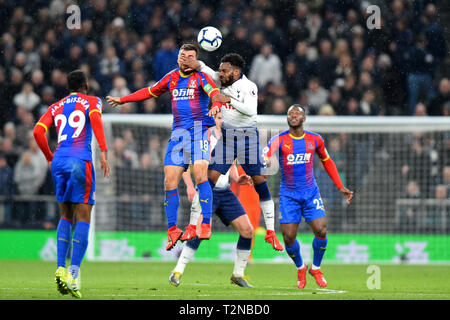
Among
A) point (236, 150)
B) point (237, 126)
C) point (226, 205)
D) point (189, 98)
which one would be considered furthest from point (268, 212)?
point (189, 98)

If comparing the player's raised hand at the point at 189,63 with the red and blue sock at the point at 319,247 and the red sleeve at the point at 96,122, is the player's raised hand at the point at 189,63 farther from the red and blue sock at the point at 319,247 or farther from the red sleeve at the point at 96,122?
the red and blue sock at the point at 319,247

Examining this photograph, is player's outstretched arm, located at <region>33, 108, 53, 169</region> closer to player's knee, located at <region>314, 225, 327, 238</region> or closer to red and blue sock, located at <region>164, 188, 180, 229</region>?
red and blue sock, located at <region>164, 188, 180, 229</region>

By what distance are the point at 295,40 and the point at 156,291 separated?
34.4 feet

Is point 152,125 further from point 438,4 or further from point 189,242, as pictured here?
point 438,4

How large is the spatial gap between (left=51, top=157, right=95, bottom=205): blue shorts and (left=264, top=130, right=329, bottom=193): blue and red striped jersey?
2632mm

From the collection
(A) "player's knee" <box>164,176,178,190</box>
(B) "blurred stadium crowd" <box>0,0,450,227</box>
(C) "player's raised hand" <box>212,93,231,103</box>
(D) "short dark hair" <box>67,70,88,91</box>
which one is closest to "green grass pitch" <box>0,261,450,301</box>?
(A) "player's knee" <box>164,176,178,190</box>

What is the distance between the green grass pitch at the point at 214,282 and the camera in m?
8.22

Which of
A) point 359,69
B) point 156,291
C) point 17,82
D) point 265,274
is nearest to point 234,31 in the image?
point 359,69

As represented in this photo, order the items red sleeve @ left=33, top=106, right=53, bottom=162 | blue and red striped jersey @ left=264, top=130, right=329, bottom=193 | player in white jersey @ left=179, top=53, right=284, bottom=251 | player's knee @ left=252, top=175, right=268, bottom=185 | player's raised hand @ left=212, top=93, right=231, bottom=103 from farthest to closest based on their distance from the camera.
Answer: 1. blue and red striped jersey @ left=264, top=130, right=329, bottom=193
2. player's knee @ left=252, top=175, right=268, bottom=185
3. player in white jersey @ left=179, top=53, right=284, bottom=251
4. player's raised hand @ left=212, top=93, right=231, bottom=103
5. red sleeve @ left=33, top=106, right=53, bottom=162

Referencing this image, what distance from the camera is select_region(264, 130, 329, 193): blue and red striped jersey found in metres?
10.1

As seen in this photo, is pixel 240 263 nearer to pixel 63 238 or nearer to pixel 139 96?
pixel 139 96

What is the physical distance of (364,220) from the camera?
52.4 feet

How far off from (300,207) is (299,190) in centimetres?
21

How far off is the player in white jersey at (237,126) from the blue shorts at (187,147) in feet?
1.88
